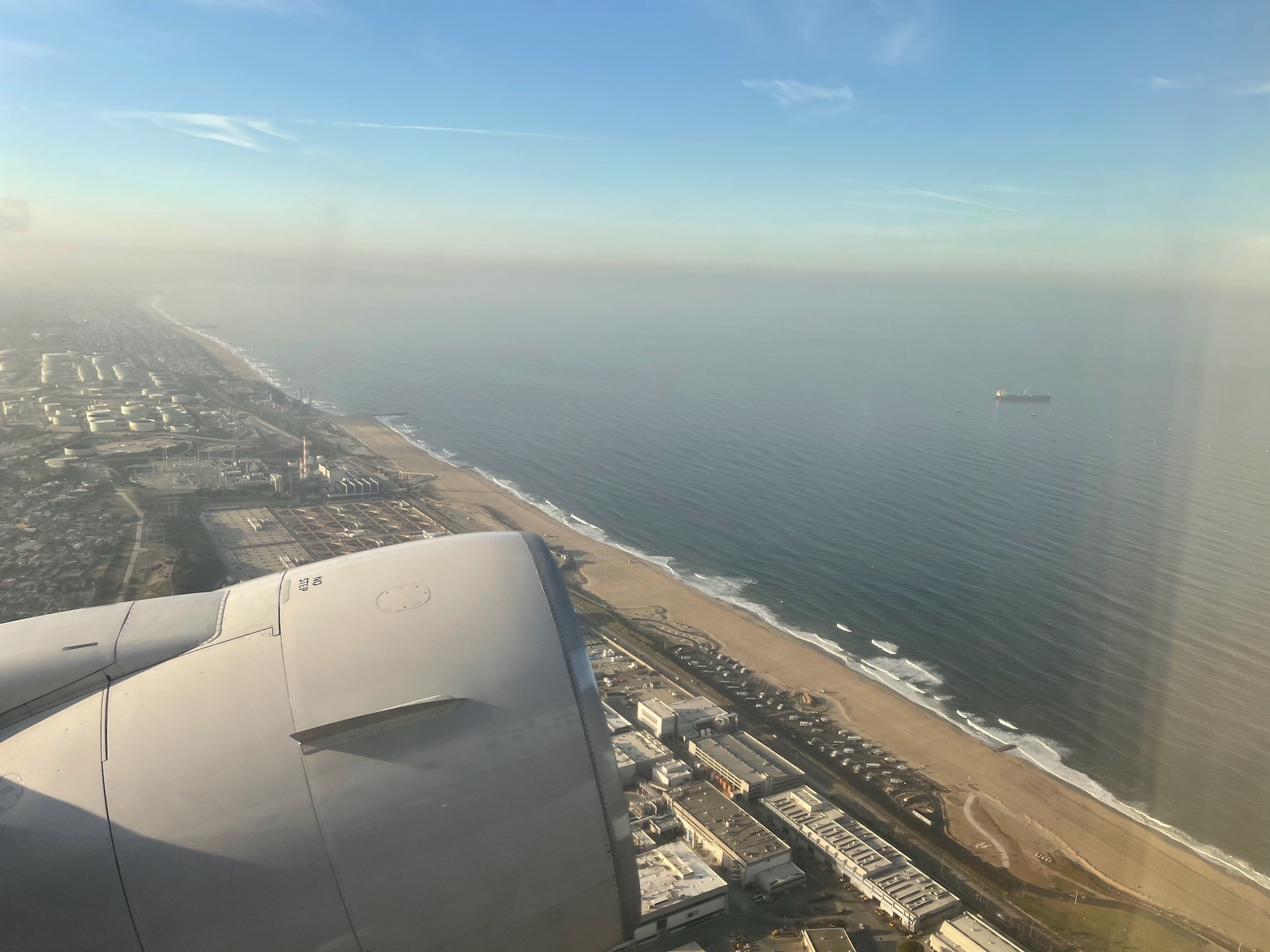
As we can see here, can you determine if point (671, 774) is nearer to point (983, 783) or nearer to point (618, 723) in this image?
point (618, 723)

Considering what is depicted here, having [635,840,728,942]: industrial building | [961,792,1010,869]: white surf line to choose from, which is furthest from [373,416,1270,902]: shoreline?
[635,840,728,942]: industrial building

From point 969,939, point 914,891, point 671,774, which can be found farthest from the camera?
point 671,774

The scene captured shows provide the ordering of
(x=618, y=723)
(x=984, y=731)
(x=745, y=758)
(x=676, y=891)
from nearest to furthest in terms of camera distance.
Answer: (x=676, y=891), (x=745, y=758), (x=618, y=723), (x=984, y=731)

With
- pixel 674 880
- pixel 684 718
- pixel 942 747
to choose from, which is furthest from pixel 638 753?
pixel 942 747

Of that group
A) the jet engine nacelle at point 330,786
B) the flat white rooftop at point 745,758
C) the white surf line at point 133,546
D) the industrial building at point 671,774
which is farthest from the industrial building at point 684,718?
the jet engine nacelle at point 330,786

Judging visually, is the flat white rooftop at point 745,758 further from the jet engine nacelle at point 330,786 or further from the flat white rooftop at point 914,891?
the jet engine nacelle at point 330,786
